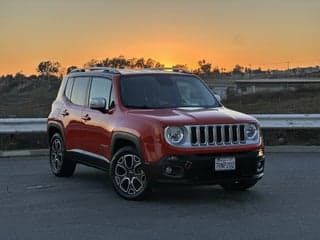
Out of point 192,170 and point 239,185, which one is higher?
point 192,170

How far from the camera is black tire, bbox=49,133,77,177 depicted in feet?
35.4

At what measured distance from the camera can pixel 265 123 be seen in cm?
1540

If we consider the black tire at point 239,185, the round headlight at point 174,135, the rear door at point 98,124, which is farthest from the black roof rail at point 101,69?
the black tire at point 239,185

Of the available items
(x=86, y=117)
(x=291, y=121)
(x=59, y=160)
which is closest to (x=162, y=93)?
(x=86, y=117)

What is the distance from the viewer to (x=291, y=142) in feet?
51.4

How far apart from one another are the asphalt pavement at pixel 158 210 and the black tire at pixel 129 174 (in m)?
0.15

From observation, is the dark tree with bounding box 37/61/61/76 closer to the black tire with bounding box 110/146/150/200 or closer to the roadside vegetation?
the roadside vegetation

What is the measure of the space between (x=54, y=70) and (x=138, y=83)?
27098mm

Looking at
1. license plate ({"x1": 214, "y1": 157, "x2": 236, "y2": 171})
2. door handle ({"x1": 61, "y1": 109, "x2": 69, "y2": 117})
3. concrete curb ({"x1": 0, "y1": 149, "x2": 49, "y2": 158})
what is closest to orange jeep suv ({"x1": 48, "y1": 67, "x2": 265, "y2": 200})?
license plate ({"x1": 214, "y1": 157, "x2": 236, "y2": 171})

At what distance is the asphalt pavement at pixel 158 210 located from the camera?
6.74 meters

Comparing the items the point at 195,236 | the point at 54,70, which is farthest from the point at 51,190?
the point at 54,70

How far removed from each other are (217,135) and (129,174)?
135 centimetres

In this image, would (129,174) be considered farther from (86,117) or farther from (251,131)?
(251,131)

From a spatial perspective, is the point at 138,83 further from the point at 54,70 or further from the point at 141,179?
the point at 54,70
